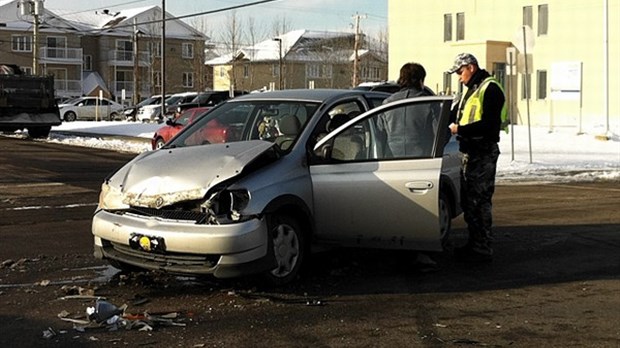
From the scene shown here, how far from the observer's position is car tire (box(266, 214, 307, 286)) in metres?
6.55

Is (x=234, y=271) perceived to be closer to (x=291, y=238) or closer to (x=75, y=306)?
(x=291, y=238)

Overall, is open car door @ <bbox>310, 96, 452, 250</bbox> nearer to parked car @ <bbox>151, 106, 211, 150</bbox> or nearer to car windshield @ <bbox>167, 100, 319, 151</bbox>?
car windshield @ <bbox>167, 100, 319, 151</bbox>

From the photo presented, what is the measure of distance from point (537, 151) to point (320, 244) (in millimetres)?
18713

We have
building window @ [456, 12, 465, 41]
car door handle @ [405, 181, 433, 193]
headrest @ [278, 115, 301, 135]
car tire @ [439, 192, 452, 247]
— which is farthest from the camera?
building window @ [456, 12, 465, 41]

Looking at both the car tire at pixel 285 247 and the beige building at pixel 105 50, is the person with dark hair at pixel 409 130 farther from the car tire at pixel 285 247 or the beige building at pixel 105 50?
the beige building at pixel 105 50

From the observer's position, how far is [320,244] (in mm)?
7117

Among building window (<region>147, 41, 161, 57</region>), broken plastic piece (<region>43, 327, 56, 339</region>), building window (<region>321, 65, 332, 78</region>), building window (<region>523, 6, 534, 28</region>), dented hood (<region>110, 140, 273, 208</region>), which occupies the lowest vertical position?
broken plastic piece (<region>43, 327, 56, 339</region>)

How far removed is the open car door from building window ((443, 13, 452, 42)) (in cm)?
4010

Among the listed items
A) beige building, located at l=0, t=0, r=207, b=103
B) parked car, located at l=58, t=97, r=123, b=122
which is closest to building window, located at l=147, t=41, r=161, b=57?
beige building, located at l=0, t=0, r=207, b=103

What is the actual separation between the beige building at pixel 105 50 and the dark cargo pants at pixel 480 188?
2553 inches

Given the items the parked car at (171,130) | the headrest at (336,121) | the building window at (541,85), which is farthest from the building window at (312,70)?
the headrest at (336,121)

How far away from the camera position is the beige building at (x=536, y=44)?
128ft

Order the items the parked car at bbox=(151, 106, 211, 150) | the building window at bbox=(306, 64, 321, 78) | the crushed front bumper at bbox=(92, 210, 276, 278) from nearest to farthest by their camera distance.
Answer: the crushed front bumper at bbox=(92, 210, 276, 278) < the parked car at bbox=(151, 106, 211, 150) < the building window at bbox=(306, 64, 321, 78)

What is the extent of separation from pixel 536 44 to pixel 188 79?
4885 centimetres
